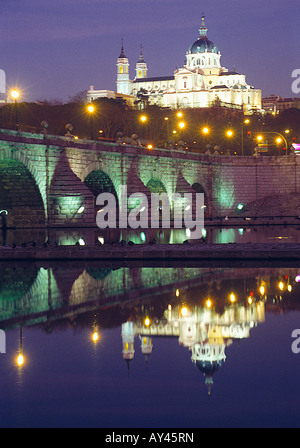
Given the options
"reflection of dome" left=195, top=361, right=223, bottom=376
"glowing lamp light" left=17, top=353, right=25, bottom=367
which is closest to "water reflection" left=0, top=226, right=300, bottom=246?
"glowing lamp light" left=17, top=353, right=25, bottom=367

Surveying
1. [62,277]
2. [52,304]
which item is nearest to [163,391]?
[52,304]

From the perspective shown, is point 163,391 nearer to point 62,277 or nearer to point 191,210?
point 62,277

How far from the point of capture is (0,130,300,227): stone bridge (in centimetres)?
4684

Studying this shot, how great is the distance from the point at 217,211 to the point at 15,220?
125 feet

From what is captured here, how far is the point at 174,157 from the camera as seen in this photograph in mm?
71375

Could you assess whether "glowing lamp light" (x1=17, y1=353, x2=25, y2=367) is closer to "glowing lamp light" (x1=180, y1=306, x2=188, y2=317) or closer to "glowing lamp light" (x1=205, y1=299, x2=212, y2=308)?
"glowing lamp light" (x1=180, y1=306, x2=188, y2=317)

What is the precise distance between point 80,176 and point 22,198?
5653 mm

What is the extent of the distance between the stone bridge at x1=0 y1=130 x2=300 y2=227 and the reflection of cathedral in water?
29044mm

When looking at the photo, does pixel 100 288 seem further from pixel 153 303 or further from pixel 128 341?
pixel 128 341

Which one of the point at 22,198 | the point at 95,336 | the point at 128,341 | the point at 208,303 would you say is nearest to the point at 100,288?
the point at 208,303

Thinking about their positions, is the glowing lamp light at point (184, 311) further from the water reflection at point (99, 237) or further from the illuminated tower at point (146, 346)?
the water reflection at point (99, 237)

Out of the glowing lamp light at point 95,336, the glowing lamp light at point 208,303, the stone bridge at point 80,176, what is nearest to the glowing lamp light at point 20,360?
the glowing lamp light at point 95,336

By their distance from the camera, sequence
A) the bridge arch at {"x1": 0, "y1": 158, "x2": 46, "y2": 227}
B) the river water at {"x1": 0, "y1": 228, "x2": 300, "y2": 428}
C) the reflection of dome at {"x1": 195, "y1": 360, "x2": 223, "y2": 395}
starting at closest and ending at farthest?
1. the river water at {"x1": 0, "y1": 228, "x2": 300, "y2": 428}
2. the reflection of dome at {"x1": 195, "y1": 360, "x2": 223, "y2": 395}
3. the bridge arch at {"x1": 0, "y1": 158, "x2": 46, "y2": 227}

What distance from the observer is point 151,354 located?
1251 centimetres
